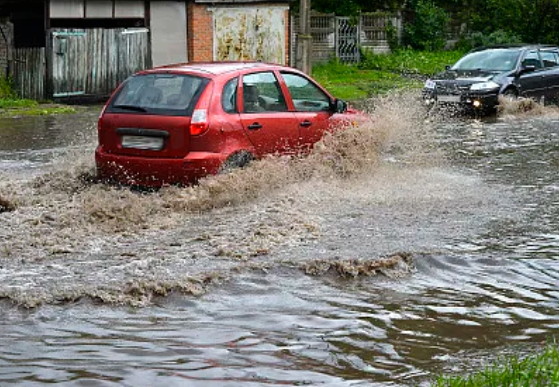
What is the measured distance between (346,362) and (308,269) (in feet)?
7.17

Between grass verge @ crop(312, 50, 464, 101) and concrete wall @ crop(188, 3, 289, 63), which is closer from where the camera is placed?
concrete wall @ crop(188, 3, 289, 63)

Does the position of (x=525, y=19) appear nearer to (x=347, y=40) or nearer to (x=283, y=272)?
(x=347, y=40)

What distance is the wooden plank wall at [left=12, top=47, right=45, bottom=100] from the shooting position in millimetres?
24172

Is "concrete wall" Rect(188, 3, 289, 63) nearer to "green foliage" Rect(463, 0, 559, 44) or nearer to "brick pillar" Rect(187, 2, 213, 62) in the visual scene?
"brick pillar" Rect(187, 2, 213, 62)

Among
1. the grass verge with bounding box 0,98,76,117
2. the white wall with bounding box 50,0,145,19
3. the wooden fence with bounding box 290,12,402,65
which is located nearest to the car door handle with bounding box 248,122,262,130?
the grass verge with bounding box 0,98,76,117

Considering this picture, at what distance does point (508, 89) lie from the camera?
864 inches

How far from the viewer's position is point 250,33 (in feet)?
92.1

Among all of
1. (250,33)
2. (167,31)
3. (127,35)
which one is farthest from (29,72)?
(250,33)

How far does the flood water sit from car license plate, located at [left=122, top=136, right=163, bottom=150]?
502 mm

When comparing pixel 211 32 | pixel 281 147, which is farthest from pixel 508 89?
pixel 281 147

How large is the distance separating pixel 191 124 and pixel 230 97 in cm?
76

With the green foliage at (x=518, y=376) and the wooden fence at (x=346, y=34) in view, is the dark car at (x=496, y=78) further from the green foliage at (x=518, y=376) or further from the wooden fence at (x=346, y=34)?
the green foliage at (x=518, y=376)

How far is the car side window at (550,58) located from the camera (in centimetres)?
2354

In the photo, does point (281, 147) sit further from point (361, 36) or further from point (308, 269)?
point (361, 36)
